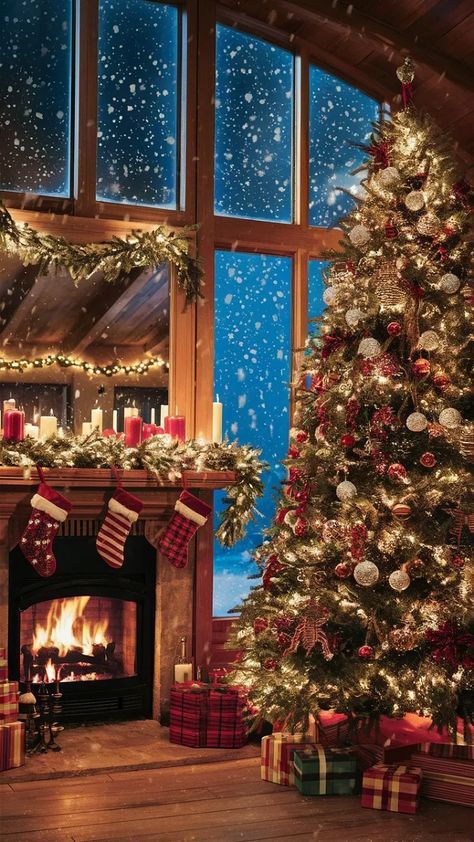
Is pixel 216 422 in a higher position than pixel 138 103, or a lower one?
lower

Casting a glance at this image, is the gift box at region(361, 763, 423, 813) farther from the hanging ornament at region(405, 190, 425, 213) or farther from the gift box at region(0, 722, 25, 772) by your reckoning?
the hanging ornament at region(405, 190, 425, 213)

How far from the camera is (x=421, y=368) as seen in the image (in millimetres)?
4328

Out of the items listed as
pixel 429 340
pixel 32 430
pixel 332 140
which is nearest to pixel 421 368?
pixel 429 340

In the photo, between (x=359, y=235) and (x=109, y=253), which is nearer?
(x=359, y=235)

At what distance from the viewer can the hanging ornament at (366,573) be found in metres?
4.19

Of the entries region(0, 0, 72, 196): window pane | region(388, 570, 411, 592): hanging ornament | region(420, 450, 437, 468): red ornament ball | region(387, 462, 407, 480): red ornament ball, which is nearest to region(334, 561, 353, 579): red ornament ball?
region(388, 570, 411, 592): hanging ornament

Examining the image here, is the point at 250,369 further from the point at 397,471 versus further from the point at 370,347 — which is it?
the point at 397,471

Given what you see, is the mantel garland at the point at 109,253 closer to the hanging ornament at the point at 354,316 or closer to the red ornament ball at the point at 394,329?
the hanging ornament at the point at 354,316

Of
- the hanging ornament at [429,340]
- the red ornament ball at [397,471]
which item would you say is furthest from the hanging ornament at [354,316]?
the red ornament ball at [397,471]

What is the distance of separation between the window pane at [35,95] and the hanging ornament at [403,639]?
286cm

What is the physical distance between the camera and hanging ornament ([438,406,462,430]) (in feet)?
14.0

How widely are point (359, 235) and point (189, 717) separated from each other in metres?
2.47

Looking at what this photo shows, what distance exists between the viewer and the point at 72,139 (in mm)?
5375

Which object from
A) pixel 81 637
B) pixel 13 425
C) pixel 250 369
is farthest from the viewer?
pixel 250 369
